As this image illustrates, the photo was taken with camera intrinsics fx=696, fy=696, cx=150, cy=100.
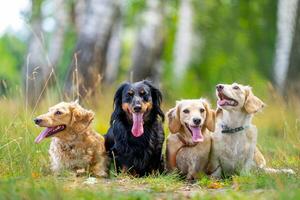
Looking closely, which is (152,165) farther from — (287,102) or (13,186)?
(287,102)

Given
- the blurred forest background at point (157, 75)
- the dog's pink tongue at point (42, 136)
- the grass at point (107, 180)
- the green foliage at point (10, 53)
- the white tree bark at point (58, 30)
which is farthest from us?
the green foliage at point (10, 53)

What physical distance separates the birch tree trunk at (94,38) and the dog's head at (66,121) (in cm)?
446

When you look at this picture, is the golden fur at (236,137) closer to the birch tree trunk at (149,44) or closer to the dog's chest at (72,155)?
the dog's chest at (72,155)

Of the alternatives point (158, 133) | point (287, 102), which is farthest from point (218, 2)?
point (158, 133)

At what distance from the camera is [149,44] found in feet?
59.5

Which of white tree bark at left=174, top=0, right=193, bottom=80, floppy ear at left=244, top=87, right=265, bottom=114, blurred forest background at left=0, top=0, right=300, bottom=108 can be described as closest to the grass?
floppy ear at left=244, top=87, right=265, bottom=114

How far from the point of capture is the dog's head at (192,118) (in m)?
7.50

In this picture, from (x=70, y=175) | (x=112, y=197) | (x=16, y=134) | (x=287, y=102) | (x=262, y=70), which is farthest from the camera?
(x=262, y=70)

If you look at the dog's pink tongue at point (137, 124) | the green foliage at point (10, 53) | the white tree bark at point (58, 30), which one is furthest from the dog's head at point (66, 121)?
the green foliage at point (10, 53)

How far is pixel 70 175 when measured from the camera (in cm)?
727

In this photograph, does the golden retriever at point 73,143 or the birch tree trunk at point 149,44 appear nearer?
the golden retriever at point 73,143

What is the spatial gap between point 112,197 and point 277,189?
1.41m

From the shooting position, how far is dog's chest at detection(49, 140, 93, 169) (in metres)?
7.67

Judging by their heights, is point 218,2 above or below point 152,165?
above
